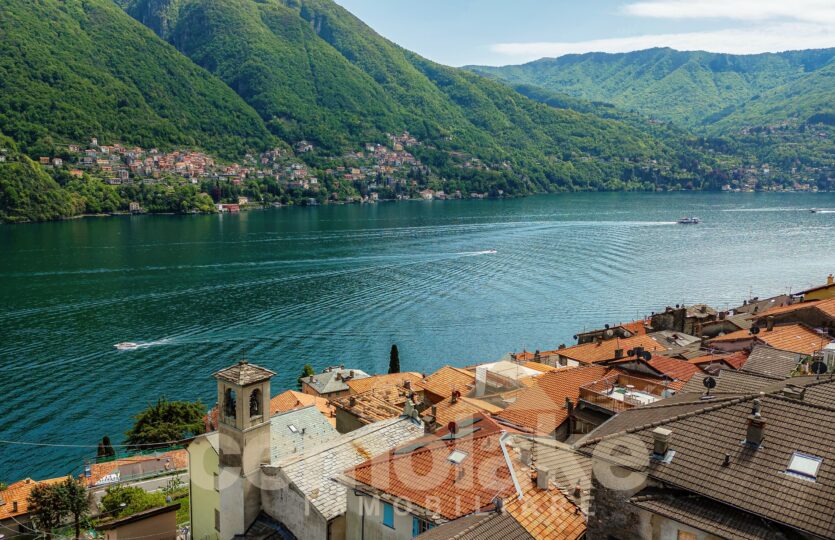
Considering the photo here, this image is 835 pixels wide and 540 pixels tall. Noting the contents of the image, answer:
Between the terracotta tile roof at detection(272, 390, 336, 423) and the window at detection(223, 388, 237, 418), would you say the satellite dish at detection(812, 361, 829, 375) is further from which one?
the terracotta tile roof at detection(272, 390, 336, 423)

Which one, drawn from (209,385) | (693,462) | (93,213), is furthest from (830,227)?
(93,213)

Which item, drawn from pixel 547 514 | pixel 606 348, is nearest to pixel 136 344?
pixel 606 348

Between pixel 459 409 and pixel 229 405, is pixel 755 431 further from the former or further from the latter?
pixel 459 409

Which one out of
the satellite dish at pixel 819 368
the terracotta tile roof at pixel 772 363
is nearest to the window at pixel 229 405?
the terracotta tile roof at pixel 772 363

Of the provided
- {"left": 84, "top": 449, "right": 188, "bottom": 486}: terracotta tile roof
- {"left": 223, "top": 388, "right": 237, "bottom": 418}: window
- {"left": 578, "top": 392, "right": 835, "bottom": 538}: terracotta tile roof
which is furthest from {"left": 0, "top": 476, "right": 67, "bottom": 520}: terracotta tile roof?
{"left": 578, "top": 392, "right": 835, "bottom": 538}: terracotta tile roof

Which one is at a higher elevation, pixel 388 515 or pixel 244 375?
pixel 244 375

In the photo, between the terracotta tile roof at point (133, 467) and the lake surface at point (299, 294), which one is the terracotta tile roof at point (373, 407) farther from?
the lake surface at point (299, 294)
